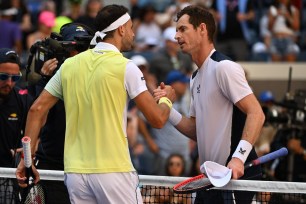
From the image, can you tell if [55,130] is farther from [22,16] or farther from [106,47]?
[22,16]

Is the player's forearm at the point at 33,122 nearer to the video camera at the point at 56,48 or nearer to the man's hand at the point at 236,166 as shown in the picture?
the video camera at the point at 56,48

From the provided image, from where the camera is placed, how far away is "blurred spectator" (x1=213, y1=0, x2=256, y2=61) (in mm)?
17125

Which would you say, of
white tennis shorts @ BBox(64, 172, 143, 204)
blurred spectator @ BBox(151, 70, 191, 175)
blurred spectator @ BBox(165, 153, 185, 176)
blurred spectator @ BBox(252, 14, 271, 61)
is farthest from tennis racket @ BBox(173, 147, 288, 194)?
blurred spectator @ BBox(252, 14, 271, 61)

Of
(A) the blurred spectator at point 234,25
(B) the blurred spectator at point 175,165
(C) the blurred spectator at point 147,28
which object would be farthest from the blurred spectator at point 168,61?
(B) the blurred spectator at point 175,165

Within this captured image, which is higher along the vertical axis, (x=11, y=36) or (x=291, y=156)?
(x=11, y=36)

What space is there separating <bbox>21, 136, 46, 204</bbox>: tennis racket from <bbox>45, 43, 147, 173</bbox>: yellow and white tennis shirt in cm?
32

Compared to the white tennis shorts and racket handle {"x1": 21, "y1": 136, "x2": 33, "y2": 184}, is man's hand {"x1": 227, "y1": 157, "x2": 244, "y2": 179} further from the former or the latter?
racket handle {"x1": 21, "y1": 136, "x2": 33, "y2": 184}

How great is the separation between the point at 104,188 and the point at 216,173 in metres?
0.85

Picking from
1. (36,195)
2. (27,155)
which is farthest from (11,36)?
(27,155)

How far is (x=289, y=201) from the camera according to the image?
9.59 m

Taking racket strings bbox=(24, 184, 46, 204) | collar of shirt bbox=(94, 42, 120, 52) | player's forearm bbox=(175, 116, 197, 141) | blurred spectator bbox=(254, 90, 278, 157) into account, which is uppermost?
collar of shirt bbox=(94, 42, 120, 52)

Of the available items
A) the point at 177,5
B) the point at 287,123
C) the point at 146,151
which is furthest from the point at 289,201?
the point at 177,5

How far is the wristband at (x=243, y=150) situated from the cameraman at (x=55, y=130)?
172 cm

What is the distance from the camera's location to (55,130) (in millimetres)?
8188
